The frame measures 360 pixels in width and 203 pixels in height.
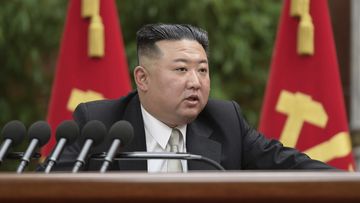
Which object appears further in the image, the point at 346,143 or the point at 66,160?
the point at 346,143

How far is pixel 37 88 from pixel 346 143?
18.9 ft

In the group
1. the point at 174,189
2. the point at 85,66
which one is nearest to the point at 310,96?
the point at 85,66

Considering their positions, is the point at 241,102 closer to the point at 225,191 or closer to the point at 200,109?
the point at 200,109

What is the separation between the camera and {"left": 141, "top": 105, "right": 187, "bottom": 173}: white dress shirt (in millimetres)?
4215

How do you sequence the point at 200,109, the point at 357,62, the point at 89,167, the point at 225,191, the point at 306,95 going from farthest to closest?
the point at 357,62
the point at 306,95
the point at 200,109
the point at 89,167
the point at 225,191

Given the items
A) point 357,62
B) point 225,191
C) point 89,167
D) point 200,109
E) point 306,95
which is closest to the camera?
point 225,191

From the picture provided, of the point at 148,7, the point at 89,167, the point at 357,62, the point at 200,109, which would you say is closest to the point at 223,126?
the point at 200,109

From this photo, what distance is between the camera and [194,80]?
4207mm

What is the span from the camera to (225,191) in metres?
2.75

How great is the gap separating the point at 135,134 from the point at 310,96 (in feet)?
7.81

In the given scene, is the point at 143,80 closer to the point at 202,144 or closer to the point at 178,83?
the point at 178,83

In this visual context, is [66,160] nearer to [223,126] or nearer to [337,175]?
[223,126]

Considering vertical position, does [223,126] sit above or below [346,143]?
above

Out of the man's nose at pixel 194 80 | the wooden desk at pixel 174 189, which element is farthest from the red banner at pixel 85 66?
the wooden desk at pixel 174 189
